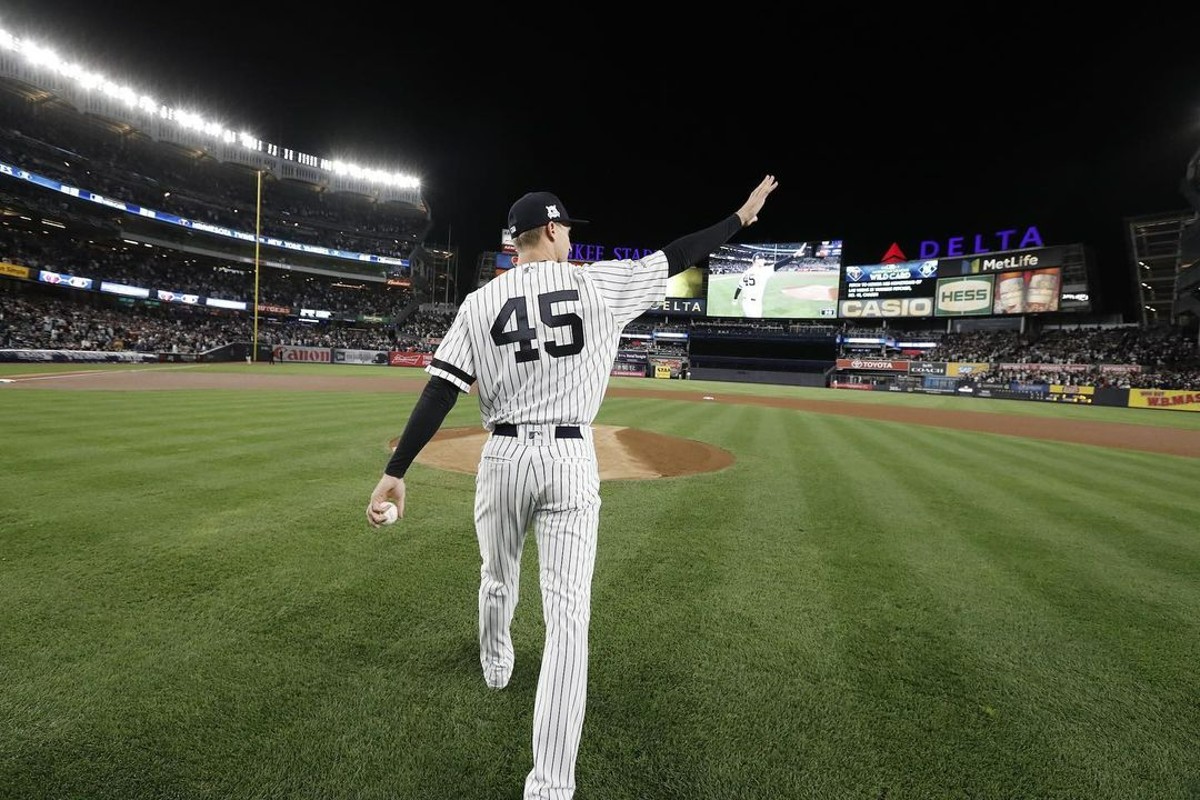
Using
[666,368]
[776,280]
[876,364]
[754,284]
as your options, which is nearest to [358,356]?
[666,368]

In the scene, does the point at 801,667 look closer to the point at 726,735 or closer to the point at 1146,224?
the point at 726,735

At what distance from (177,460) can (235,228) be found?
182ft

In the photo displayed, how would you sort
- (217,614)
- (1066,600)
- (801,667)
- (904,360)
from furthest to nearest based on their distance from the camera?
(904,360) < (1066,600) < (217,614) < (801,667)

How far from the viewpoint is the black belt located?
205 cm

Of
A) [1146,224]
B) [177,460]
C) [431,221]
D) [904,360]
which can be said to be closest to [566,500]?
[177,460]

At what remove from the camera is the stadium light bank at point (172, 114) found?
37.7 metres

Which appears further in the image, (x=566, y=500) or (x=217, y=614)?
(x=217, y=614)

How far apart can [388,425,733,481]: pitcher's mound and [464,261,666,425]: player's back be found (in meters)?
5.11

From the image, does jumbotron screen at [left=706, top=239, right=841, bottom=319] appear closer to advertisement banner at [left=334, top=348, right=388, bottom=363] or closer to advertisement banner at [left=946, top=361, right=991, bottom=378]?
advertisement banner at [left=946, top=361, right=991, bottom=378]

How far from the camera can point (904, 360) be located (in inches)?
1695

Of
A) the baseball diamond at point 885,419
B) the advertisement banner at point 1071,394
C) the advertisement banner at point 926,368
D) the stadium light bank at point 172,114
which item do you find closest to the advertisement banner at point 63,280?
the stadium light bank at point 172,114

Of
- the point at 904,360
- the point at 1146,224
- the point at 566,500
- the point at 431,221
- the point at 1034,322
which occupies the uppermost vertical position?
the point at 431,221

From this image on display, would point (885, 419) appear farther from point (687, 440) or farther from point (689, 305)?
point (689, 305)

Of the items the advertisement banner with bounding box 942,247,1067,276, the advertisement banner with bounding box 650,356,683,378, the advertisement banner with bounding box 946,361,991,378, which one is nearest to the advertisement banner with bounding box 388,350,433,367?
the advertisement banner with bounding box 650,356,683,378
